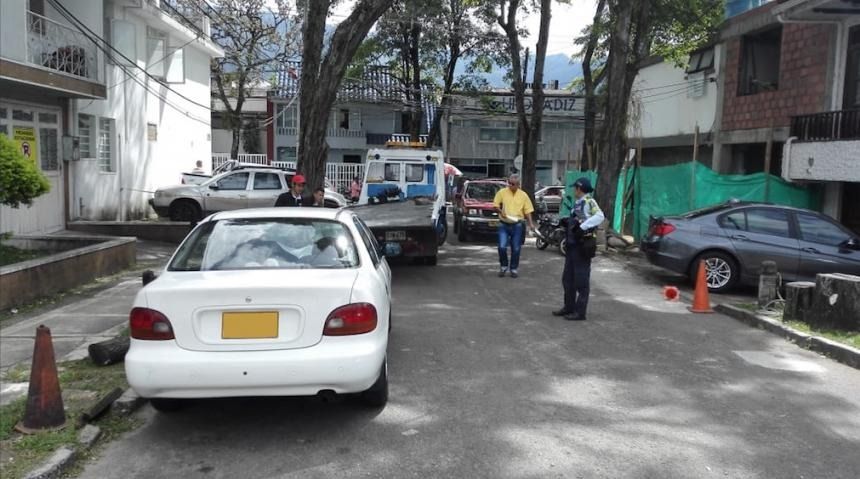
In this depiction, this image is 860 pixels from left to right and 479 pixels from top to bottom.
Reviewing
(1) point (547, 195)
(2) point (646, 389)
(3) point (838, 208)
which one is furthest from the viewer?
(1) point (547, 195)

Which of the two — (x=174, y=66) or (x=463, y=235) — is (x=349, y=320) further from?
(x=174, y=66)

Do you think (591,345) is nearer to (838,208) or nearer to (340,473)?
(340,473)

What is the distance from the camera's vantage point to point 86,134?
16.7m

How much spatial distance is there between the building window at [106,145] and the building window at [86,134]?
39 centimetres

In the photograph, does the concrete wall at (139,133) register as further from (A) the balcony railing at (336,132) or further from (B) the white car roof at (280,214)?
(A) the balcony railing at (336,132)

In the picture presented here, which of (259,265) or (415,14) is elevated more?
(415,14)

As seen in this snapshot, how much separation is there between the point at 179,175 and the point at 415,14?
1151 cm

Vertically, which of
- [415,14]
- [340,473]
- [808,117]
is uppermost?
[415,14]

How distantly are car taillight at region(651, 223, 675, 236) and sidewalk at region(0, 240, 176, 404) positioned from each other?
26.1 feet

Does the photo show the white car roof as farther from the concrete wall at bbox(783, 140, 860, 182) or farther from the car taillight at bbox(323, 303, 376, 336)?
the concrete wall at bbox(783, 140, 860, 182)

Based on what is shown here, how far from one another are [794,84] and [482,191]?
7.78 metres

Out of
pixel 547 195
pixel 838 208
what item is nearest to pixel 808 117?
pixel 838 208

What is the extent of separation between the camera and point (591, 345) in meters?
7.45

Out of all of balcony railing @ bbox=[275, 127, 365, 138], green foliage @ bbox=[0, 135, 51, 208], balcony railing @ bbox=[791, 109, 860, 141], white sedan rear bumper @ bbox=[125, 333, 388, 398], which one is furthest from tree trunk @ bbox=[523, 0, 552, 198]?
balcony railing @ bbox=[275, 127, 365, 138]
